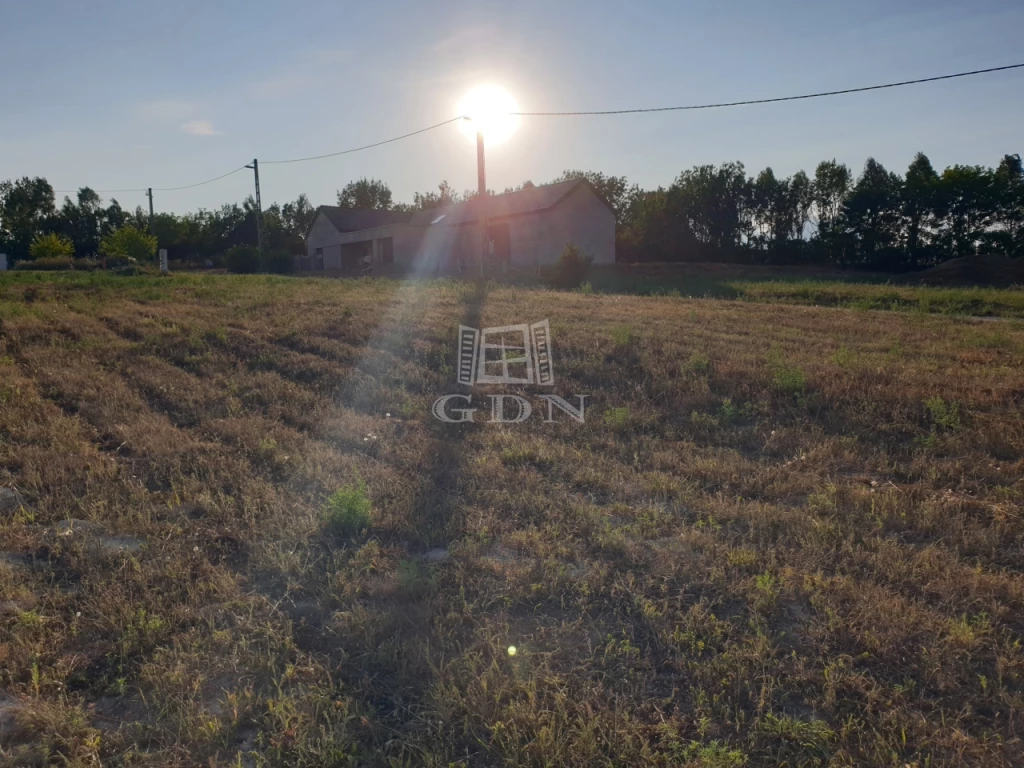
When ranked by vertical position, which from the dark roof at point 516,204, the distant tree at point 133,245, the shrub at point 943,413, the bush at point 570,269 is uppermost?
the dark roof at point 516,204

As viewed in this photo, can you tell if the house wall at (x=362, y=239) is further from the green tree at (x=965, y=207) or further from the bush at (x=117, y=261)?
the green tree at (x=965, y=207)

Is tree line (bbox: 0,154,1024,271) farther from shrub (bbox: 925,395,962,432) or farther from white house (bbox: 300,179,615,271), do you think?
shrub (bbox: 925,395,962,432)

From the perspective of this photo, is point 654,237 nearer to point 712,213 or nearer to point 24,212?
point 712,213

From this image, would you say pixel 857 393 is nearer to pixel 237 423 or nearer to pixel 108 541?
pixel 237 423

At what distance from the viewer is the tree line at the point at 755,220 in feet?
137

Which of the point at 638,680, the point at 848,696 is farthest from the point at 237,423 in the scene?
the point at 848,696

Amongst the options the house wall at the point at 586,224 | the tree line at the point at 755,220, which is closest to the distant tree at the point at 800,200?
the tree line at the point at 755,220

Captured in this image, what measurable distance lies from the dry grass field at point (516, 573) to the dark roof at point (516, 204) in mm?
28519

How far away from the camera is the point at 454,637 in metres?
3.23

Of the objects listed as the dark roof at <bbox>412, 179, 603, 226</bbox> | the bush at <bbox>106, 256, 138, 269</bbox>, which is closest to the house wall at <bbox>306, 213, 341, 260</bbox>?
the dark roof at <bbox>412, 179, 603, 226</bbox>

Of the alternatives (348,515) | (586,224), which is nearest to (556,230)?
(586,224)

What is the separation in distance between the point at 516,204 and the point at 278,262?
44.7 ft

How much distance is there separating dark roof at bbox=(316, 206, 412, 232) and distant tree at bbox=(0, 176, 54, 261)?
2545cm

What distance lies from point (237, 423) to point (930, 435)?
629 centimetres
